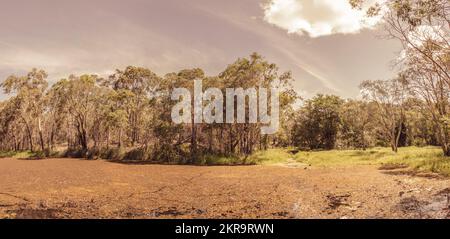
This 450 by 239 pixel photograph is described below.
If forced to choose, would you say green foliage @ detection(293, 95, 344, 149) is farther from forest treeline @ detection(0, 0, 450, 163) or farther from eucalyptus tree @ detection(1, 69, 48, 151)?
eucalyptus tree @ detection(1, 69, 48, 151)

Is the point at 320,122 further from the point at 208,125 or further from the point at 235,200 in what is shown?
the point at 235,200

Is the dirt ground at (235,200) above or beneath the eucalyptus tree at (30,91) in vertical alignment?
beneath

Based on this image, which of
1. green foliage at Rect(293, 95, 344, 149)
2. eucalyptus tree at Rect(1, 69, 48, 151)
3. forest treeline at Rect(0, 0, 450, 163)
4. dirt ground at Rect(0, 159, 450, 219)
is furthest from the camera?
green foliage at Rect(293, 95, 344, 149)

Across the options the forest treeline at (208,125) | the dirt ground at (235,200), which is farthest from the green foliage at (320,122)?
the dirt ground at (235,200)

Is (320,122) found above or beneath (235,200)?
above

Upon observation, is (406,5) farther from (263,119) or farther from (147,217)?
(263,119)

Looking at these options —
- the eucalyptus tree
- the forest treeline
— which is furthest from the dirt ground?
the eucalyptus tree

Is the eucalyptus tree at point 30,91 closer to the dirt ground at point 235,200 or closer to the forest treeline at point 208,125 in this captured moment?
the forest treeline at point 208,125

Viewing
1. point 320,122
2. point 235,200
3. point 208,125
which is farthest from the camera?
point 320,122

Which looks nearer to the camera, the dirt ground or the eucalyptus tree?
the dirt ground

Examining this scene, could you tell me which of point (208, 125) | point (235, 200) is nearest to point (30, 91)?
point (208, 125)

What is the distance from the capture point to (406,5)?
16.1 metres

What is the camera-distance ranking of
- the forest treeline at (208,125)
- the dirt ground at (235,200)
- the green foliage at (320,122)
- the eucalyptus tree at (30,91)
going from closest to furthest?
the dirt ground at (235,200) < the forest treeline at (208,125) < the eucalyptus tree at (30,91) < the green foliage at (320,122)
